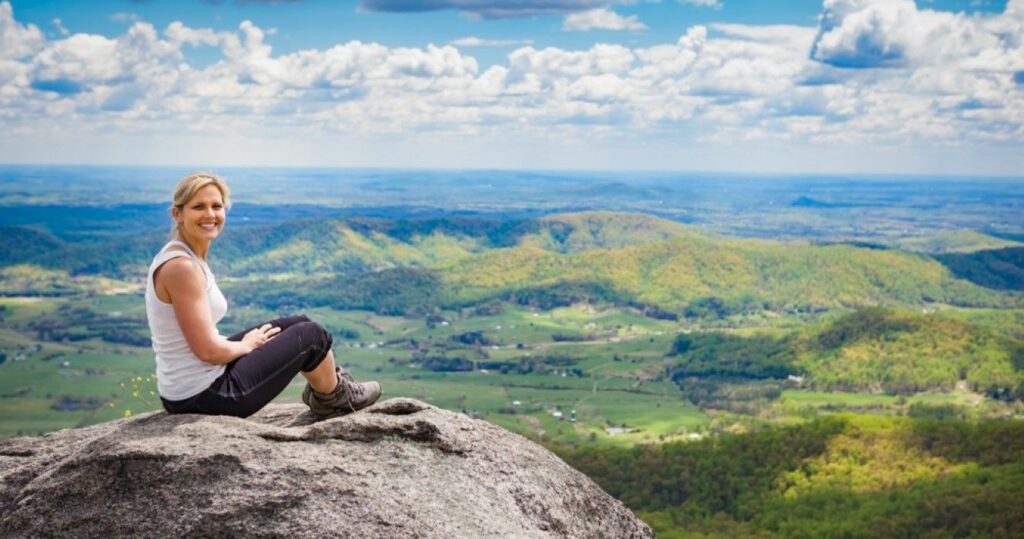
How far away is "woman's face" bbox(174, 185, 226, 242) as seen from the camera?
461 inches

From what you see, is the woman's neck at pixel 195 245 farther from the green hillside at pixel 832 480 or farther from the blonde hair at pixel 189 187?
the green hillside at pixel 832 480

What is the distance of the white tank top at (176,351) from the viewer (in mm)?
11531

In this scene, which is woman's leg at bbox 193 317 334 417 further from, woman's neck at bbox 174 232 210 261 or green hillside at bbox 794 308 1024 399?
green hillside at bbox 794 308 1024 399

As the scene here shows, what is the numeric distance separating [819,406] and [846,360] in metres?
31.3

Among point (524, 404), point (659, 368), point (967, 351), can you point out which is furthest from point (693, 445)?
point (967, 351)

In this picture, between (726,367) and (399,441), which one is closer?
(399,441)

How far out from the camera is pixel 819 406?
156875mm

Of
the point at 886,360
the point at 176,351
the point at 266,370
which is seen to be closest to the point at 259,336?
the point at 266,370

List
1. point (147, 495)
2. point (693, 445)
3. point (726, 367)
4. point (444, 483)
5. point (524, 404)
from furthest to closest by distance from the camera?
point (726, 367), point (524, 404), point (693, 445), point (444, 483), point (147, 495)

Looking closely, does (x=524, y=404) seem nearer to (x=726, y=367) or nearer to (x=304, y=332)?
(x=726, y=367)

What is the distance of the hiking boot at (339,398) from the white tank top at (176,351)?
168 centimetres

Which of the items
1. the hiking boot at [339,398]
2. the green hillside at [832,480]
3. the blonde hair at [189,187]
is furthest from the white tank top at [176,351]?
the green hillside at [832,480]

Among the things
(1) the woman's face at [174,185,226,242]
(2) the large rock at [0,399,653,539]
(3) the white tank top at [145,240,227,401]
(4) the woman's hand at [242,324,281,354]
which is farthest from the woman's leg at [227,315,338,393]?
(1) the woman's face at [174,185,226,242]

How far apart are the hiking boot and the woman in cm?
50
